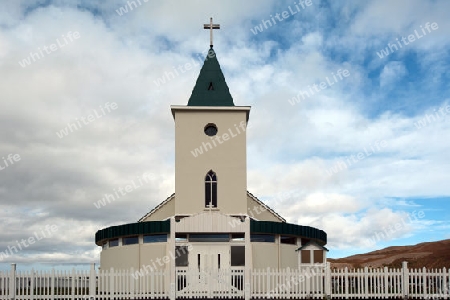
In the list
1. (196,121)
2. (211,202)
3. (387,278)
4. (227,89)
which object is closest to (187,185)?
(211,202)

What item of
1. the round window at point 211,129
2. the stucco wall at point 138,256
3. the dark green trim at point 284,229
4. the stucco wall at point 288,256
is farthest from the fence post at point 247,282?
the round window at point 211,129

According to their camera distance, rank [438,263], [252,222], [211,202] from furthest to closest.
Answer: [438,263] < [211,202] < [252,222]

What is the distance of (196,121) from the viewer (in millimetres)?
33406

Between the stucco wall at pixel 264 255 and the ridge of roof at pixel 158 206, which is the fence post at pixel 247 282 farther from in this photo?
the ridge of roof at pixel 158 206

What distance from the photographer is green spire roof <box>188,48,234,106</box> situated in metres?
33.8

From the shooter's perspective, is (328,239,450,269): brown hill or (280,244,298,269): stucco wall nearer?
(280,244,298,269): stucco wall

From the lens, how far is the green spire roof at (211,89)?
3384 cm

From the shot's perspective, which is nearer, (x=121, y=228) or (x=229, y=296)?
(x=229, y=296)

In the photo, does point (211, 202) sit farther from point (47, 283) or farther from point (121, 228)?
point (47, 283)

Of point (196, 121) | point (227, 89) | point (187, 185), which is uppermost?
point (227, 89)

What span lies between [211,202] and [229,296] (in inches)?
351

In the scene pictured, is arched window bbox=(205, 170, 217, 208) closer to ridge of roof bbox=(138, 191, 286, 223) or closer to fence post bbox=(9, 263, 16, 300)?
ridge of roof bbox=(138, 191, 286, 223)

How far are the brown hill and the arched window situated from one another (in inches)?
1341

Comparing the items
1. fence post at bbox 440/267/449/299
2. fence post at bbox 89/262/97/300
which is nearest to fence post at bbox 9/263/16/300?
fence post at bbox 89/262/97/300
